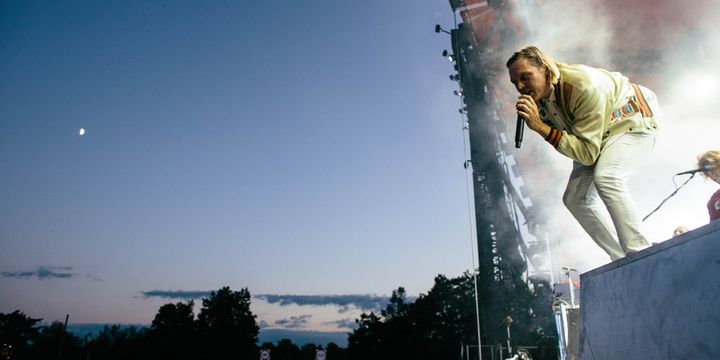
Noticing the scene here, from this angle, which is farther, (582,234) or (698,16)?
(582,234)

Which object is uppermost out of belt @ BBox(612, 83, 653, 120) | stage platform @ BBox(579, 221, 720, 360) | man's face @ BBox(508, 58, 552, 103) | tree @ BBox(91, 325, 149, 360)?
man's face @ BBox(508, 58, 552, 103)

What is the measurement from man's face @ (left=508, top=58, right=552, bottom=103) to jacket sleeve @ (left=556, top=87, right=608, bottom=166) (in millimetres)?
167

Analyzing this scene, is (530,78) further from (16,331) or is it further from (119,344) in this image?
(119,344)

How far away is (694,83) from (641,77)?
4.55 ft

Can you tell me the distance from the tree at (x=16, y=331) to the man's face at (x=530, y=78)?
5924 centimetres

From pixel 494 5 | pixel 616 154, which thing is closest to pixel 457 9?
pixel 494 5

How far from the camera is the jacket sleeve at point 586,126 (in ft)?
6.38

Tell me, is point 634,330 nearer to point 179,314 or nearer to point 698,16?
point 698,16

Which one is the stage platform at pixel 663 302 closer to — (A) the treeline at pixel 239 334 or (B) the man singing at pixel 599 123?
(B) the man singing at pixel 599 123

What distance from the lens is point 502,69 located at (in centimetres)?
1279

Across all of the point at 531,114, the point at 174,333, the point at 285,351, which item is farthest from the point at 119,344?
the point at 531,114

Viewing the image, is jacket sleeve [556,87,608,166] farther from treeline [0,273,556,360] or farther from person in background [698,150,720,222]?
treeline [0,273,556,360]

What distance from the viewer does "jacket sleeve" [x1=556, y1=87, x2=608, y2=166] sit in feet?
6.38

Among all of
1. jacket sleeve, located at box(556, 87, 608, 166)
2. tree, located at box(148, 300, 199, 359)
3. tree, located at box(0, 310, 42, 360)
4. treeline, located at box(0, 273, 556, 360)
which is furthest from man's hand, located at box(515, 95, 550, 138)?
tree, located at box(148, 300, 199, 359)
